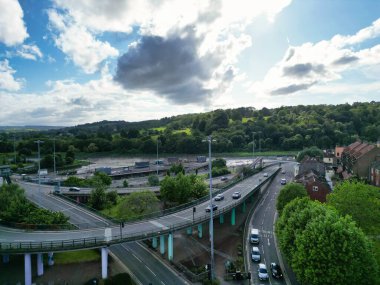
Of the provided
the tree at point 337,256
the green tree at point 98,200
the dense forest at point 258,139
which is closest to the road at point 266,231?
the tree at point 337,256

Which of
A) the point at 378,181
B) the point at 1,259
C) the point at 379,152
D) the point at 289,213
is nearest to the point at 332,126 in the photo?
the point at 379,152

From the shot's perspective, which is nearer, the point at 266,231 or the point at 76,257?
the point at 76,257

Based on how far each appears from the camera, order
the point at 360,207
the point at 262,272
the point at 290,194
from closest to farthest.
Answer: the point at 262,272 → the point at 360,207 → the point at 290,194

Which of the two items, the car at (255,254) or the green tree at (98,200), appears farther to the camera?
the green tree at (98,200)

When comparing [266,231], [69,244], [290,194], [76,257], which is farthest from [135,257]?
[290,194]

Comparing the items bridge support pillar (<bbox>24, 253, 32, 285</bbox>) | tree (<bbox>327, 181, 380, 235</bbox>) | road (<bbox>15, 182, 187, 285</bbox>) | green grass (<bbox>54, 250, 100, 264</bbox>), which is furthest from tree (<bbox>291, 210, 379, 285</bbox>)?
bridge support pillar (<bbox>24, 253, 32, 285</bbox>)

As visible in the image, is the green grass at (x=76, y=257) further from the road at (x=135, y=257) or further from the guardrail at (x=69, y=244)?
the guardrail at (x=69, y=244)

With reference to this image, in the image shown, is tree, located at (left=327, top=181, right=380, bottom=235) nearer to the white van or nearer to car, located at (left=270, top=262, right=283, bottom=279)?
car, located at (left=270, top=262, right=283, bottom=279)

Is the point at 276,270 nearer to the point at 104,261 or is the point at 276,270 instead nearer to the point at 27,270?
the point at 104,261
